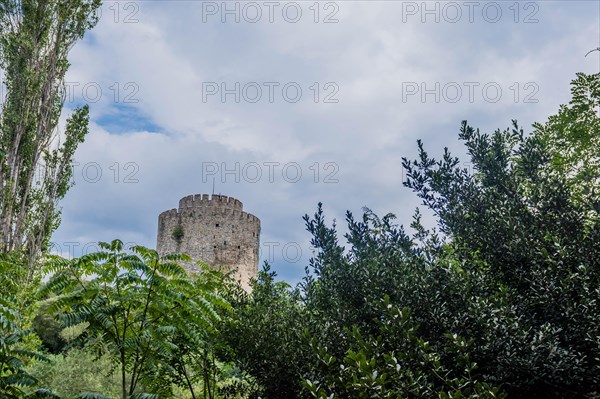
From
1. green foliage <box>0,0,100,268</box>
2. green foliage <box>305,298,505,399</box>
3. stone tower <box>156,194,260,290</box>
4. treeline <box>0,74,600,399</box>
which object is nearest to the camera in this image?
green foliage <box>305,298,505,399</box>

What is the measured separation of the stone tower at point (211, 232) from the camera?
37562mm

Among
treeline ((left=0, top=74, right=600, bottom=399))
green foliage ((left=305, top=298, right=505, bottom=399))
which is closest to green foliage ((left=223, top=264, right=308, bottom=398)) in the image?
treeline ((left=0, top=74, right=600, bottom=399))

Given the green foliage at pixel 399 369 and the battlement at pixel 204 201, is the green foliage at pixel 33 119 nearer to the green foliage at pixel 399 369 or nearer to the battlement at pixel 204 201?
the green foliage at pixel 399 369

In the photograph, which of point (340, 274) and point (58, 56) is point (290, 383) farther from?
point (58, 56)

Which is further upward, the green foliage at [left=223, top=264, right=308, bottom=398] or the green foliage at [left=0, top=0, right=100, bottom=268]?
the green foliage at [left=0, top=0, right=100, bottom=268]

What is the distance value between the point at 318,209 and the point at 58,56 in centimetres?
1470

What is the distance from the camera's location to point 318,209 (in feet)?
29.4

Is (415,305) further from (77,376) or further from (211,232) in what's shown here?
(211,232)

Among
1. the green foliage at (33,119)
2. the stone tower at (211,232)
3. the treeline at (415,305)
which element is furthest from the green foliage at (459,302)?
the stone tower at (211,232)

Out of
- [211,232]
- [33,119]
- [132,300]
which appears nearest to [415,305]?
[132,300]

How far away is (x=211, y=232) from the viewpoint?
38.0m

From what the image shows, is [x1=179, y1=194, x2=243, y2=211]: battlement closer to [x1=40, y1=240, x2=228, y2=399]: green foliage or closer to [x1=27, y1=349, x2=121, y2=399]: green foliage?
[x1=27, y1=349, x2=121, y2=399]: green foliage

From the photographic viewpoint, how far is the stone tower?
37.6m

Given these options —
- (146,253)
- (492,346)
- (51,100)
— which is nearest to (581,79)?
(492,346)
